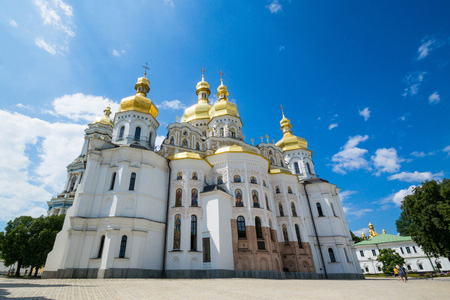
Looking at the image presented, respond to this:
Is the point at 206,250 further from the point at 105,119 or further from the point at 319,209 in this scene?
the point at 105,119

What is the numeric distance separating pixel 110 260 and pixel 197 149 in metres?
16.1

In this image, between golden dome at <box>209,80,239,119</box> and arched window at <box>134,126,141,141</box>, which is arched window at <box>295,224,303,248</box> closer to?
golden dome at <box>209,80,239,119</box>

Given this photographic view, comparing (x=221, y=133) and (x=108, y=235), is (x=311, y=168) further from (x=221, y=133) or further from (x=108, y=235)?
(x=108, y=235)

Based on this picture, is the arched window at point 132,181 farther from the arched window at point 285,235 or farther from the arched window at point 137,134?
the arched window at point 285,235

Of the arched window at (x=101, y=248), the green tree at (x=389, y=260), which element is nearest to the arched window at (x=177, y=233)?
the arched window at (x=101, y=248)

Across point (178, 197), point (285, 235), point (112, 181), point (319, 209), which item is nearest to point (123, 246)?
point (112, 181)

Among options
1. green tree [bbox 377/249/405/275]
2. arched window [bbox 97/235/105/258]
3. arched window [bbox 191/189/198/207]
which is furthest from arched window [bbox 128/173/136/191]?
green tree [bbox 377/249/405/275]

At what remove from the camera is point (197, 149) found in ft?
98.8

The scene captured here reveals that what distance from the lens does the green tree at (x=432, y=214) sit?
2080cm

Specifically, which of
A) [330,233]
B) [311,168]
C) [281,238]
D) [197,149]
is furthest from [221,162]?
[311,168]

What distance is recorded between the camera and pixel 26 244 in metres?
24.5

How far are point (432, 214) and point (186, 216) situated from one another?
72.5 feet

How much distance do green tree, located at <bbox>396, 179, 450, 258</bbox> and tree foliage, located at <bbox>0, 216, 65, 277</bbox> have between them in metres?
36.6

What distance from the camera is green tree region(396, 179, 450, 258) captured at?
2080cm
